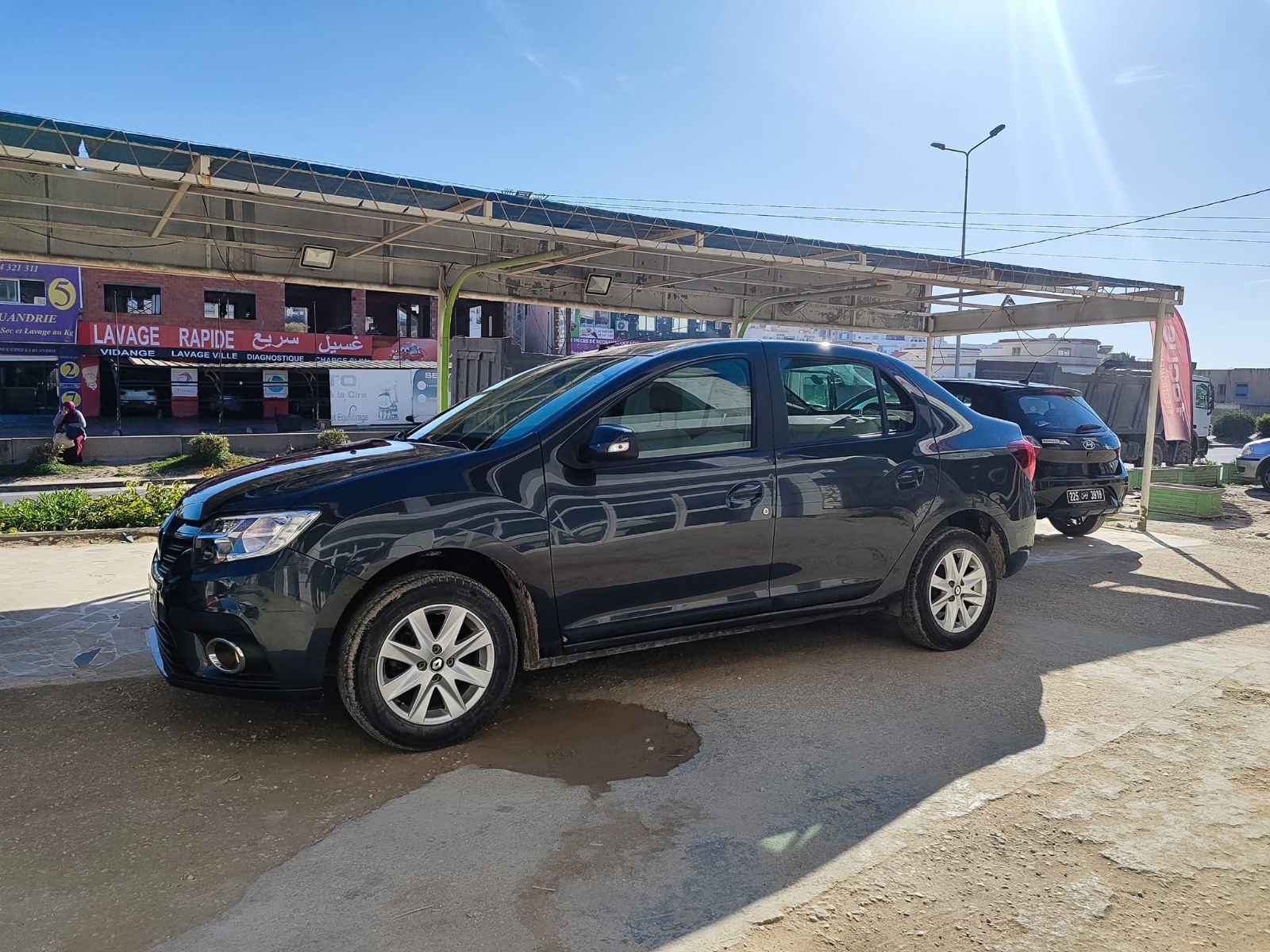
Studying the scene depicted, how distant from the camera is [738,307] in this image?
44.0ft

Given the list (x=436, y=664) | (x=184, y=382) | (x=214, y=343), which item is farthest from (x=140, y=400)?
(x=436, y=664)

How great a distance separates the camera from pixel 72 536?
8.80 meters

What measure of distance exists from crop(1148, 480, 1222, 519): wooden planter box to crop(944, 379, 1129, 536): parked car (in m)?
3.67

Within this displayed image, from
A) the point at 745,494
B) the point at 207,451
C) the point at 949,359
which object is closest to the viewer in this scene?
the point at 745,494

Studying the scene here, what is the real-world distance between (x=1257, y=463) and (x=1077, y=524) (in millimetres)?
9983

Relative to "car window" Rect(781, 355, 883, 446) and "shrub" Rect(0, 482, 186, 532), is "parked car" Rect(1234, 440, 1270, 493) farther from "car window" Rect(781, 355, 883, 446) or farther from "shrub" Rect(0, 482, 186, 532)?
"shrub" Rect(0, 482, 186, 532)

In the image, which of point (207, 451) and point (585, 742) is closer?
point (585, 742)

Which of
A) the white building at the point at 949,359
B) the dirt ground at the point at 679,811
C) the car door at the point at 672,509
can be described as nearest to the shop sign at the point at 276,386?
the white building at the point at 949,359

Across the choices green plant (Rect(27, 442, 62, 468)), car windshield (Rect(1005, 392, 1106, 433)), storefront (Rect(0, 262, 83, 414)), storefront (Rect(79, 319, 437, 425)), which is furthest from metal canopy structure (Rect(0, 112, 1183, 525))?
storefront (Rect(0, 262, 83, 414))

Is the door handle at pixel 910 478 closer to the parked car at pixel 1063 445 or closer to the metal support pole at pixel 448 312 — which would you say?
the parked car at pixel 1063 445

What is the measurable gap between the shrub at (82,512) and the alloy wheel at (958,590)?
298 inches

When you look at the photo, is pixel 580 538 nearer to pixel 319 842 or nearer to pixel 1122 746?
pixel 319 842

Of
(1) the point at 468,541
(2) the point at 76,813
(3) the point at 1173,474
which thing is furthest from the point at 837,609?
(3) the point at 1173,474

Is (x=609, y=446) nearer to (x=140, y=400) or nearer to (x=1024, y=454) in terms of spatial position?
(x=1024, y=454)
